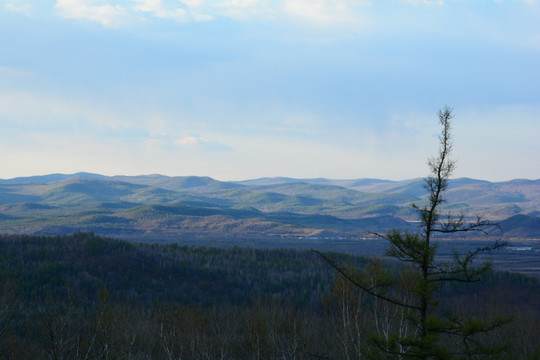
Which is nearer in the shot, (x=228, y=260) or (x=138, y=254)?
(x=138, y=254)

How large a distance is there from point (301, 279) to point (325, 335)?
150 ft

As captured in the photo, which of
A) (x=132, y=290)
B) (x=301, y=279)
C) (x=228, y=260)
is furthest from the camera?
(x=228, y=260)

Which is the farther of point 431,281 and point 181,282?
point 181,282

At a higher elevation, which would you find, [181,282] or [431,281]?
[431,281]

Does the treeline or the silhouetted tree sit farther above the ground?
the silhouetted tree

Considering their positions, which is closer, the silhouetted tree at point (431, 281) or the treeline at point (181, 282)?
the silhouetted tree at point (431, 281)

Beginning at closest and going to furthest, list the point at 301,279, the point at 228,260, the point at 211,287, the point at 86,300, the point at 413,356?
the point at 413,356
the point at 86,300
the point at 211,287
the point at 301,279
the point at 228,260

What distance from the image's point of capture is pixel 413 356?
16.2 meters

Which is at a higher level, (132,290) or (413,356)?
(413,356)

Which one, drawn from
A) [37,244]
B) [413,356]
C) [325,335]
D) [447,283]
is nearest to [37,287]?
[37,244]

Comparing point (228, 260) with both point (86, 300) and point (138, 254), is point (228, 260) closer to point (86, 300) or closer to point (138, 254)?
point (138, 254)

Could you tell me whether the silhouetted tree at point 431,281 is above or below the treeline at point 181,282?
above

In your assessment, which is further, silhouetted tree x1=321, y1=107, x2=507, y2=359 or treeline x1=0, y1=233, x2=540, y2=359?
treeline x1=0, y1=233, x2=540, y2=359

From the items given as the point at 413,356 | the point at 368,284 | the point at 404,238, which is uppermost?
the point at 404,238
